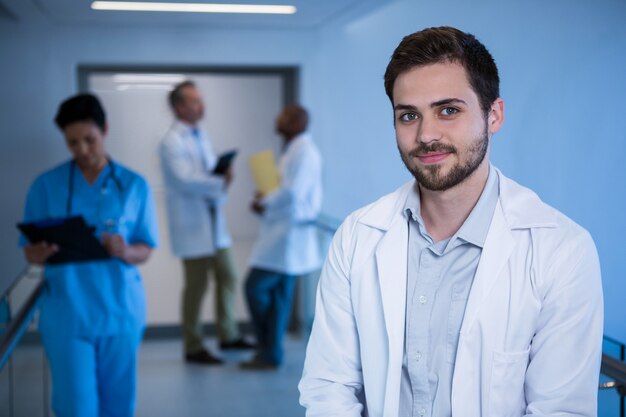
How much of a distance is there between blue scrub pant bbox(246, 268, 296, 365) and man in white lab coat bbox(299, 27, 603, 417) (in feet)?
8.32

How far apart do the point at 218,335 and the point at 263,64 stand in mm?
1610

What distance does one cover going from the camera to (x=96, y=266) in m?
2.58

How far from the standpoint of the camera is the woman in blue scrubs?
253cm

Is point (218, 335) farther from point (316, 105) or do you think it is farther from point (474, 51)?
point (474, 51)

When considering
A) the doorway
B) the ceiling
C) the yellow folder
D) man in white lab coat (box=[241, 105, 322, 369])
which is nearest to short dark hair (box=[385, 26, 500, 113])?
the ceiling

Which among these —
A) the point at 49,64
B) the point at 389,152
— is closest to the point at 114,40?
the point at 49,64

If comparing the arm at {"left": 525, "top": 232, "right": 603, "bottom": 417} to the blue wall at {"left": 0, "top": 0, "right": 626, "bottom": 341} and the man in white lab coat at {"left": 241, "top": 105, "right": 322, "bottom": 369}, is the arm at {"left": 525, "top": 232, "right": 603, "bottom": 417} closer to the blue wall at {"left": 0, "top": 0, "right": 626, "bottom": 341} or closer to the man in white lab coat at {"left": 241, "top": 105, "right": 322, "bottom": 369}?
the blue wall at {"left": 0, "top": 0, "right": 626, "bottom": 341}

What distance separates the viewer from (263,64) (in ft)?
14.8

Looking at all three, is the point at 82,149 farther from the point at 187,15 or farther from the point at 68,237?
the point at 187,15

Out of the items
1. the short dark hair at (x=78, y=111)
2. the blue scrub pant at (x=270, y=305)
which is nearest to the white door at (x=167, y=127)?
the blue scrub pant at (x=270, y=305)

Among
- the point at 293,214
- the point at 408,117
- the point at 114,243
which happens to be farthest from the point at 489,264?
the point at 293,214

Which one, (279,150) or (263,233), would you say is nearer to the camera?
(263,233)

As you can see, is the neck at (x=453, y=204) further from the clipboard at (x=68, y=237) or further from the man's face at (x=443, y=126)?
the clipboard at (x=68, y=237)

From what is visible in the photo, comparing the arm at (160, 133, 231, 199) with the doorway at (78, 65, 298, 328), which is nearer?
the arm at (160, 133, 231, 199)
